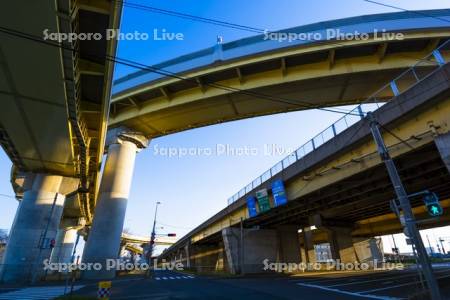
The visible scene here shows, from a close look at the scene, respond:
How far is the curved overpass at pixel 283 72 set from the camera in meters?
22.0

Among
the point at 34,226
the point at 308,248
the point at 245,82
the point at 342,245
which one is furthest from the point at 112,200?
the point at 308,248

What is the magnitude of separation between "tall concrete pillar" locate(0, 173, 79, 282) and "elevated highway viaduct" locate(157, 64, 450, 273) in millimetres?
17876

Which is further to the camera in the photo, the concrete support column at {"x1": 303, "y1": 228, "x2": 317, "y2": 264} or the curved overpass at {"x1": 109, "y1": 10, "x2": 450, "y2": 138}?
the concrete support column at {"x1": 303, "y1": 228, "x2": 317, "y2": 264}

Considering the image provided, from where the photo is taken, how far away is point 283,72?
23812 mm

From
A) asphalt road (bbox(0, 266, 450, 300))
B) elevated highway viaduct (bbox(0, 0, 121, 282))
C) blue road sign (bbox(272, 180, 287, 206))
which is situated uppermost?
elevated highway viaduct (bbox(0, 0, 121, 282))

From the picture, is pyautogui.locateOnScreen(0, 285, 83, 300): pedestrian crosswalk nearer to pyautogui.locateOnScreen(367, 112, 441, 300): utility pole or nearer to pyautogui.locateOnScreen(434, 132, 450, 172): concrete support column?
pyautogui.locateOnScreen(367, 112, 441, 300): utility pole

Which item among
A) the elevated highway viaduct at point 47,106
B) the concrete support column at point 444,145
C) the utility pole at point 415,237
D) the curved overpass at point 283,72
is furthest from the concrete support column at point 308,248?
the utility pole at point 415,237

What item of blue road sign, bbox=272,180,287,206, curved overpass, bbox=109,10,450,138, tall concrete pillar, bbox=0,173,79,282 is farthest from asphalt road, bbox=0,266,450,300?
curved overpass, bbox=109,10,450,138

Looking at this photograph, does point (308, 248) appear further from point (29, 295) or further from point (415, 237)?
point (29, 295)

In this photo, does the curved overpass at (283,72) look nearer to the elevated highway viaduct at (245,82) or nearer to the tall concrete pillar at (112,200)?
the elevated highway viaduct at (245,82)

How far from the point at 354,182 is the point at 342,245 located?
75.4 ft

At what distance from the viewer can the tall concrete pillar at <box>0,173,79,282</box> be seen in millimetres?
19406

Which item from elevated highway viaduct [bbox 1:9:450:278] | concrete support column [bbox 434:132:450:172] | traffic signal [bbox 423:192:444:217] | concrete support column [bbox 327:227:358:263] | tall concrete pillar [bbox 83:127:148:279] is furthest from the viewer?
concrete support column [bbox 327:227:358:263]

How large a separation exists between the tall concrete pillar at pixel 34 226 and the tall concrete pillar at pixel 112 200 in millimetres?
3473
